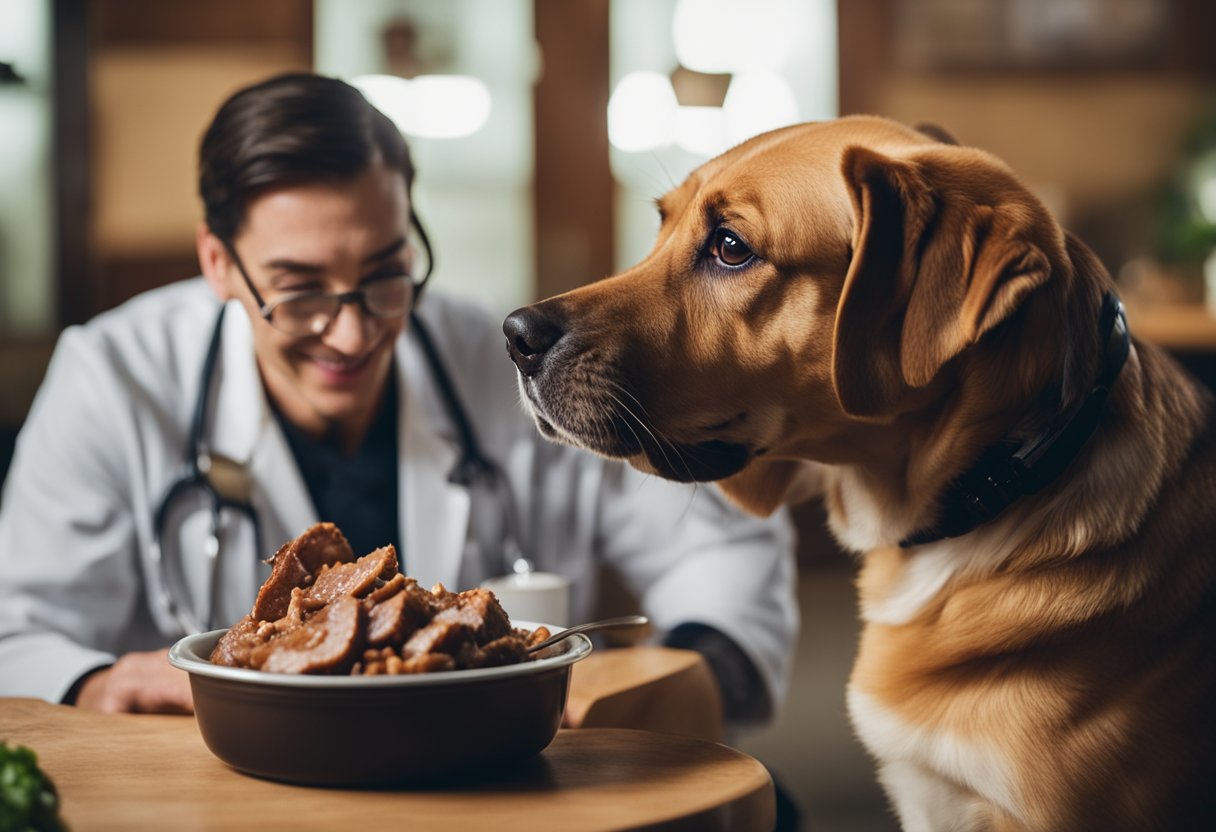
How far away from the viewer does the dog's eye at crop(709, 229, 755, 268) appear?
1337 mm

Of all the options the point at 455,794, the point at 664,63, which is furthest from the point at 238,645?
the point at 664,63

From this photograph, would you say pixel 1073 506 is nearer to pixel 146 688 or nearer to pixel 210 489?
pixel 146 688

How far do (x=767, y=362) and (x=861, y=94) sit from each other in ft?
13.2

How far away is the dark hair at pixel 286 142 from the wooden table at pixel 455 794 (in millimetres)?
879

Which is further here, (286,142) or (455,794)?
(286,142)

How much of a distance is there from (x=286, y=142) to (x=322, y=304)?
235mm

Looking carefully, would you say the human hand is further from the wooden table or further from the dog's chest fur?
the dog's chest fur

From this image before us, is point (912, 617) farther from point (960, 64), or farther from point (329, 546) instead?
point (960, 64)

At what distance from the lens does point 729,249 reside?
4.43ft

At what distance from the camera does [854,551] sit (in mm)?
1396

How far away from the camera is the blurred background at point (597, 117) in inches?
163

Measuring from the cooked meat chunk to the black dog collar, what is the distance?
44 cm

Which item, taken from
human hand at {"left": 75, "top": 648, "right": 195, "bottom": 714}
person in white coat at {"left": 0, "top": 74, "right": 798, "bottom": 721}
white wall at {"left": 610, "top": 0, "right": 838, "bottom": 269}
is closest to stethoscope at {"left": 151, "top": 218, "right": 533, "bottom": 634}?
person in white coat at {"left": 0, "top": 74, "right": 798, "bottom": 721}

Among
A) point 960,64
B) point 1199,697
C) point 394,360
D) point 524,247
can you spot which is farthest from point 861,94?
point 1199,697
